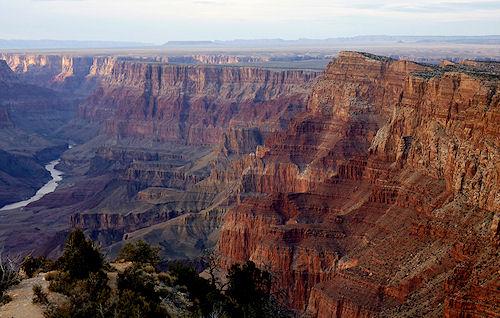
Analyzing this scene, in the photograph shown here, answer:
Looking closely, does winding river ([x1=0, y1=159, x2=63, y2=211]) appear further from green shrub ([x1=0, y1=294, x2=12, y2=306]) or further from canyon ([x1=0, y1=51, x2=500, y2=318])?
green shrub ([x1=0, y1=294, x2=12, y2=306])

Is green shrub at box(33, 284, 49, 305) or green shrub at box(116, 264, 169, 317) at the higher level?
green shrub at box(33, 284, 49, 305)

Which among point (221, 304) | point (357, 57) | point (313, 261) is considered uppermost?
point (357, 57)

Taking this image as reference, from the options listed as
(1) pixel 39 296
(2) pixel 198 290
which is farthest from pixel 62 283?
(2) pixel 198 290

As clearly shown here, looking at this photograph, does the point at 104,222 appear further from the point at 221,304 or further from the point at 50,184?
the point at 221,304

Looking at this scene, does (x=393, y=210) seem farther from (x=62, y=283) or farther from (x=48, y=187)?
(x=48, y=187)

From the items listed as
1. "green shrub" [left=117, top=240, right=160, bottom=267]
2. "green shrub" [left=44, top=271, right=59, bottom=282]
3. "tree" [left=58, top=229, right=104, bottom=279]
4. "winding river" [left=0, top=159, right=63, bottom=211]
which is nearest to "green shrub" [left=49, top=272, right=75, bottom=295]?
"green shrub" [left=44, top=271, right=59, bottom=282]

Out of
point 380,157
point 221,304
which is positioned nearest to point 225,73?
point 380,157

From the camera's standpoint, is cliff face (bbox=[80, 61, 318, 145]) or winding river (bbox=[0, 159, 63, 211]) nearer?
winding river (bbox=[0, 159, 63, 211])
